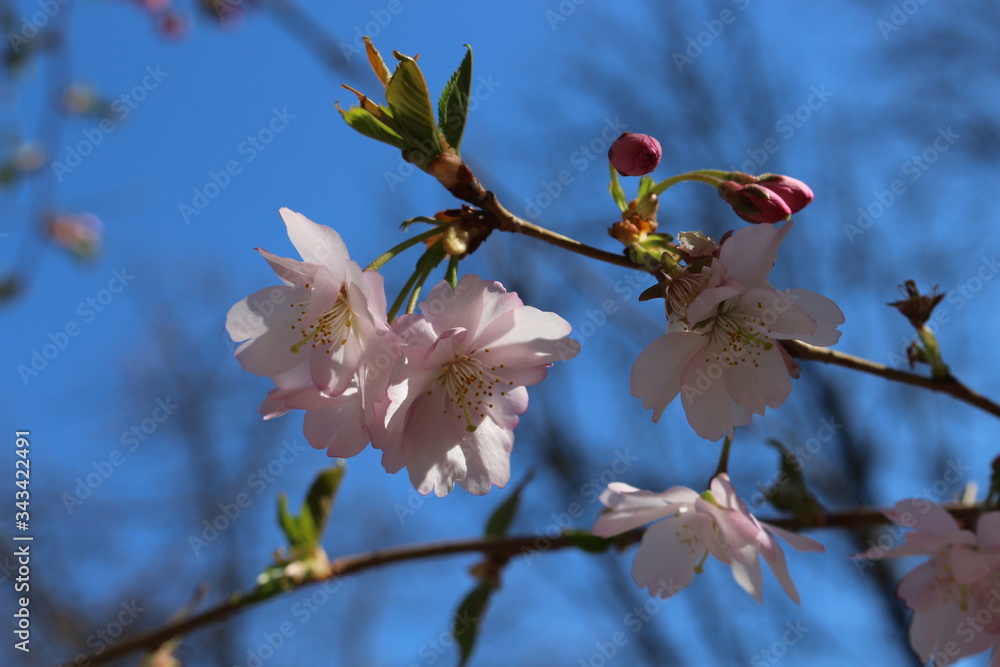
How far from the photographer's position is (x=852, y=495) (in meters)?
4.65

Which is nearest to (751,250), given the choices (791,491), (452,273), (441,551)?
(452,273)

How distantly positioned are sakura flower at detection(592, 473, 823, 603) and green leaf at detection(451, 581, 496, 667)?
1.63ft

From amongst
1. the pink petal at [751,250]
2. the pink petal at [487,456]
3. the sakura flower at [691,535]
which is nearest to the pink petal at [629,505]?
the sakura flower at [691,535]

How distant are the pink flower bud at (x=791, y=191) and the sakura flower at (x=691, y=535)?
403 mm

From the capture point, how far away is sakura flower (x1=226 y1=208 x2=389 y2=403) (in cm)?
88

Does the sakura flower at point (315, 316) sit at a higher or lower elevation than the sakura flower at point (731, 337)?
higher

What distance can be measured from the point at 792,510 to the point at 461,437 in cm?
71

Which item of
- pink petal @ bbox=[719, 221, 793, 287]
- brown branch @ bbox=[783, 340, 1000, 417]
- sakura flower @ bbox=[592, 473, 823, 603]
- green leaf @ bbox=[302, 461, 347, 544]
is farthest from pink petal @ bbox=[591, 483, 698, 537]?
green leaf @ bbox=[302, 461, 347, 544]

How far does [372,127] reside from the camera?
912 millimetres

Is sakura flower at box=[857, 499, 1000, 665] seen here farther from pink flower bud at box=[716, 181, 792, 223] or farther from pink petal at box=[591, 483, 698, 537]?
pink flower bud at box=[716, 181, 792, 223]

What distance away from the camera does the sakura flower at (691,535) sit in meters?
1.05

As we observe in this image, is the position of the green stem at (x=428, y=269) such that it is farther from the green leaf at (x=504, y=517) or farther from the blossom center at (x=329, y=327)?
the green leaf at (x=504, y=517)

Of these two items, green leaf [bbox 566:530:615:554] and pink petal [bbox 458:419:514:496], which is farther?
green leaf [bbox 566:530:615:554]

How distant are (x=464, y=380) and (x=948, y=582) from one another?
857 mm
